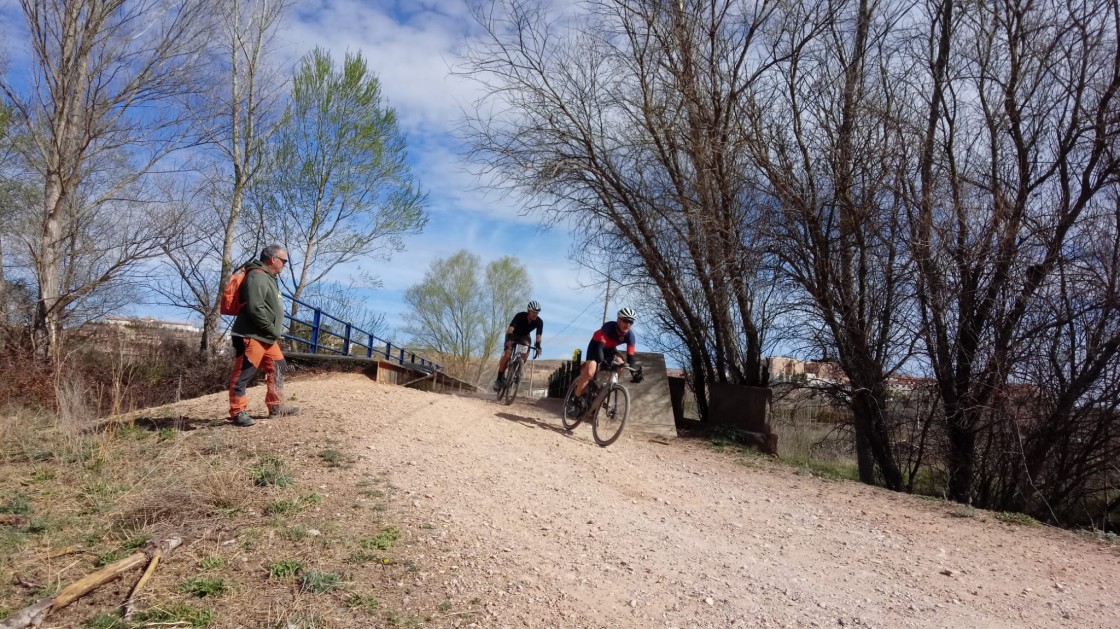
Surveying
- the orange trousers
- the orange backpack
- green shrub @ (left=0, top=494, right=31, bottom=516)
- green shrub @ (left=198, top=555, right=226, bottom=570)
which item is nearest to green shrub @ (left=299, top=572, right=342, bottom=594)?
green shrub @ (left=198, top=555, right=226, bottom=570)

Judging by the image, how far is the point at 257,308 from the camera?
7.33m

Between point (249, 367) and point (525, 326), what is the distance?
478 centimetres

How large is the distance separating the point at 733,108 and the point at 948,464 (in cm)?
606

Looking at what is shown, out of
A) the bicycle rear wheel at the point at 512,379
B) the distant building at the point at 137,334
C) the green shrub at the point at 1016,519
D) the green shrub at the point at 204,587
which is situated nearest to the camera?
the green shrub at the point at 204,587

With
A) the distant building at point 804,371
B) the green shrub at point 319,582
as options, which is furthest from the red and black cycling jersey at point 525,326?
the green shrub at point 319,582

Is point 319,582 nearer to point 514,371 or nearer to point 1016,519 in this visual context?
point 1016,519

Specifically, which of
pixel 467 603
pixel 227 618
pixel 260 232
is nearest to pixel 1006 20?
pixel 467 603

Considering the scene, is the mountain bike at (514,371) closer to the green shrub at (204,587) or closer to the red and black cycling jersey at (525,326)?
the red and black cycling jersey at (525,326)

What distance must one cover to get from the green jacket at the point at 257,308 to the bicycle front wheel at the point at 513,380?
14.9ft

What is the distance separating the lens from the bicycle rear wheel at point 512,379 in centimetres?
1144

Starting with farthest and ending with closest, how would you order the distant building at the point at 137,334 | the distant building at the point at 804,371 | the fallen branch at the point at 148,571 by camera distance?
the distant building at the point at 137,334
the distant building at the point at 804,371
the fallen branch at the point at 148,571

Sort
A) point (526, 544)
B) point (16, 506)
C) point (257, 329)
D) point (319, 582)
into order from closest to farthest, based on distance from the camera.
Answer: point (319, 582) < point (526, 544) < point (16, 506) < point (257, 329)

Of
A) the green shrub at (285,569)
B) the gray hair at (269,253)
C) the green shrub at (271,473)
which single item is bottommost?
the green shrub at (285,569)

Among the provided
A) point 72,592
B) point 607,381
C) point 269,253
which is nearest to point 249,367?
point 269,253
